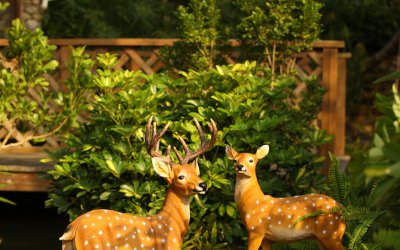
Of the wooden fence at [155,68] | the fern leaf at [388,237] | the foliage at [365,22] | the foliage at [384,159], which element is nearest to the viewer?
the foliage at [384,159]

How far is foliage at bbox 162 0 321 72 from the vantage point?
11.8m

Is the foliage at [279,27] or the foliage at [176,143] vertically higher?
the foliage at [279,27]

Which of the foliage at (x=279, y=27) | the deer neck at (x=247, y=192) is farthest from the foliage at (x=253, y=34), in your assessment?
the deer neck at (x=247, y=192)

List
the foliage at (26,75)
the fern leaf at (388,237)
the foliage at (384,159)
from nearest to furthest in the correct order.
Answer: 1. the foliage at (384,159)
2. the fern leaf at (388,237)
3. the foliage at (26,75)

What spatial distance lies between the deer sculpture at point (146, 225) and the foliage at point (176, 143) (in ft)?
7.05

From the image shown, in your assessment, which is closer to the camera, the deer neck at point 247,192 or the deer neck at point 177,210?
the deer neck at point 177,210

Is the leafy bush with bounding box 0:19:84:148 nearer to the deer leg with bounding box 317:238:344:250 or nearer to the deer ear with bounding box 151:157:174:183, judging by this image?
the deer ear with bounding box 151:157:174:183

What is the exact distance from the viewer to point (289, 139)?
10977mm

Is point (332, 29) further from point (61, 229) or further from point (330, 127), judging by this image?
point (61, 229)

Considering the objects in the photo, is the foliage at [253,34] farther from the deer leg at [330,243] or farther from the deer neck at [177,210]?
the deer neck at [177,210]

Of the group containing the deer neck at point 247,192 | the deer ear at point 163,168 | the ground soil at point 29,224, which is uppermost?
the deer ear at point 163,168

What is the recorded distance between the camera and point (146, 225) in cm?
722

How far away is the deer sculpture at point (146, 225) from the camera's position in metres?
7.00

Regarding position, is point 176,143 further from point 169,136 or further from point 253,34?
point 253,34
